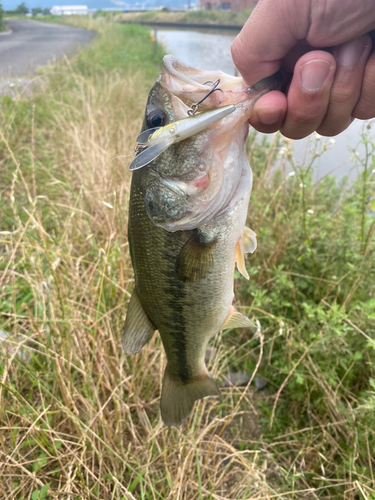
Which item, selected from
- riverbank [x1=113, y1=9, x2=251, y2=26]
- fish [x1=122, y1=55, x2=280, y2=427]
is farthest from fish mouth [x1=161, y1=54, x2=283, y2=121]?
riverbank [x1=113, y1=9, x2=251, y2=26]

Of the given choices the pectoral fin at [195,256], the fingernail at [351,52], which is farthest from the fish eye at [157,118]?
the fingernail at [351,52]

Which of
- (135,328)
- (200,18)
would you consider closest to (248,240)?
(135,328)

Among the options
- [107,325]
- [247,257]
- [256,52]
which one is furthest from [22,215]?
[256,52]

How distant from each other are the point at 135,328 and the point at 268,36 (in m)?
1.33

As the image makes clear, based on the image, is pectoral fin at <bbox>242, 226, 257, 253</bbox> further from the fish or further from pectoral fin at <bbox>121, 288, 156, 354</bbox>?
pectoral fin at <bbox>121, 288, 156, 354</bbox>

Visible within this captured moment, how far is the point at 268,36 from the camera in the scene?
4.39 feet

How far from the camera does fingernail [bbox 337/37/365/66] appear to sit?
4.33 ft

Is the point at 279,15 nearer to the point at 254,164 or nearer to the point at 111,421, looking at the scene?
the point at 111,421

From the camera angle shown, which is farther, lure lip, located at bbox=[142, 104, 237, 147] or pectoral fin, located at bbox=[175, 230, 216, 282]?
pectoral fin, located at bbox=[175, 230, 216, 282]

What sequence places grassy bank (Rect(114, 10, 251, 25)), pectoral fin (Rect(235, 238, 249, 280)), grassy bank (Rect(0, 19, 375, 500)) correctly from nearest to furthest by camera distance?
pectoral fin (Rect(235, 238, 249, 280)), grassy bank (Rect(0, 19, 375, 500)), grassy bank (Rect(114, 10, 251, 25))

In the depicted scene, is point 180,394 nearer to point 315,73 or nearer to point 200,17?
point 315,73

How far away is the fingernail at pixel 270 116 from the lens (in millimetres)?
1351

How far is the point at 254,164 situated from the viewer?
5.54 m

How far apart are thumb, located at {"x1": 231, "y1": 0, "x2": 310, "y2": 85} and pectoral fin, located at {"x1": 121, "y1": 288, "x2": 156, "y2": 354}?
108 centimetres
